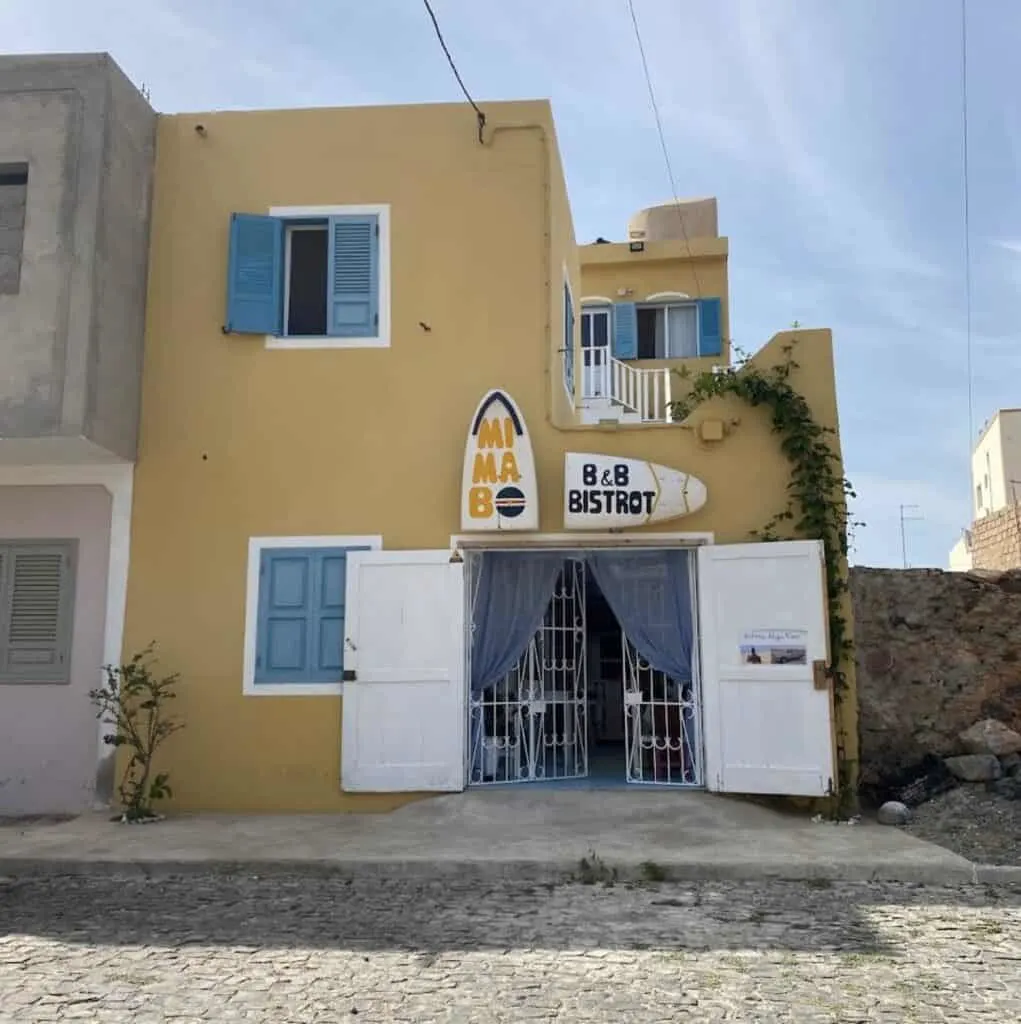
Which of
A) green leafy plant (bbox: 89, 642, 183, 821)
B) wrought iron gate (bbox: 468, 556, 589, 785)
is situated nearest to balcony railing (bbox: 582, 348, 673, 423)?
wrought iron gate (bbox: 468, 556, 589, 785)

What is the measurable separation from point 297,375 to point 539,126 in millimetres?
3020

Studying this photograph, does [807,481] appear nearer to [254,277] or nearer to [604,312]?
[254,277]

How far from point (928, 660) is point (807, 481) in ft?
6.42

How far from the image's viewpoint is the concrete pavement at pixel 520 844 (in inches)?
239

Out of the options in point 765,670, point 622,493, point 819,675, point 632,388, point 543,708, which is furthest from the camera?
point 632,388

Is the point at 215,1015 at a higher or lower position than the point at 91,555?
Answer: lower

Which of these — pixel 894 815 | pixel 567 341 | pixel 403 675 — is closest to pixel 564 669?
pixel 403 675

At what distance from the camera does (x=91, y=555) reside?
860cm

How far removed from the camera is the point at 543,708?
8.80 m

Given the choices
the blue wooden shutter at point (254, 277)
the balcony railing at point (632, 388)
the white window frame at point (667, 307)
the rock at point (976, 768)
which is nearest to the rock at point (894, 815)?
the rock at point (976, 768)

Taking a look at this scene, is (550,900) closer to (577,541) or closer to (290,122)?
(577,541)

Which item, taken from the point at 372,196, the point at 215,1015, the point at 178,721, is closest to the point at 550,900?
the point at 215,1015

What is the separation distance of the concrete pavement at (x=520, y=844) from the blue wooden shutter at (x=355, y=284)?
13.1ft

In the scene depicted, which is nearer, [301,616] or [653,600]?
[301,616]
